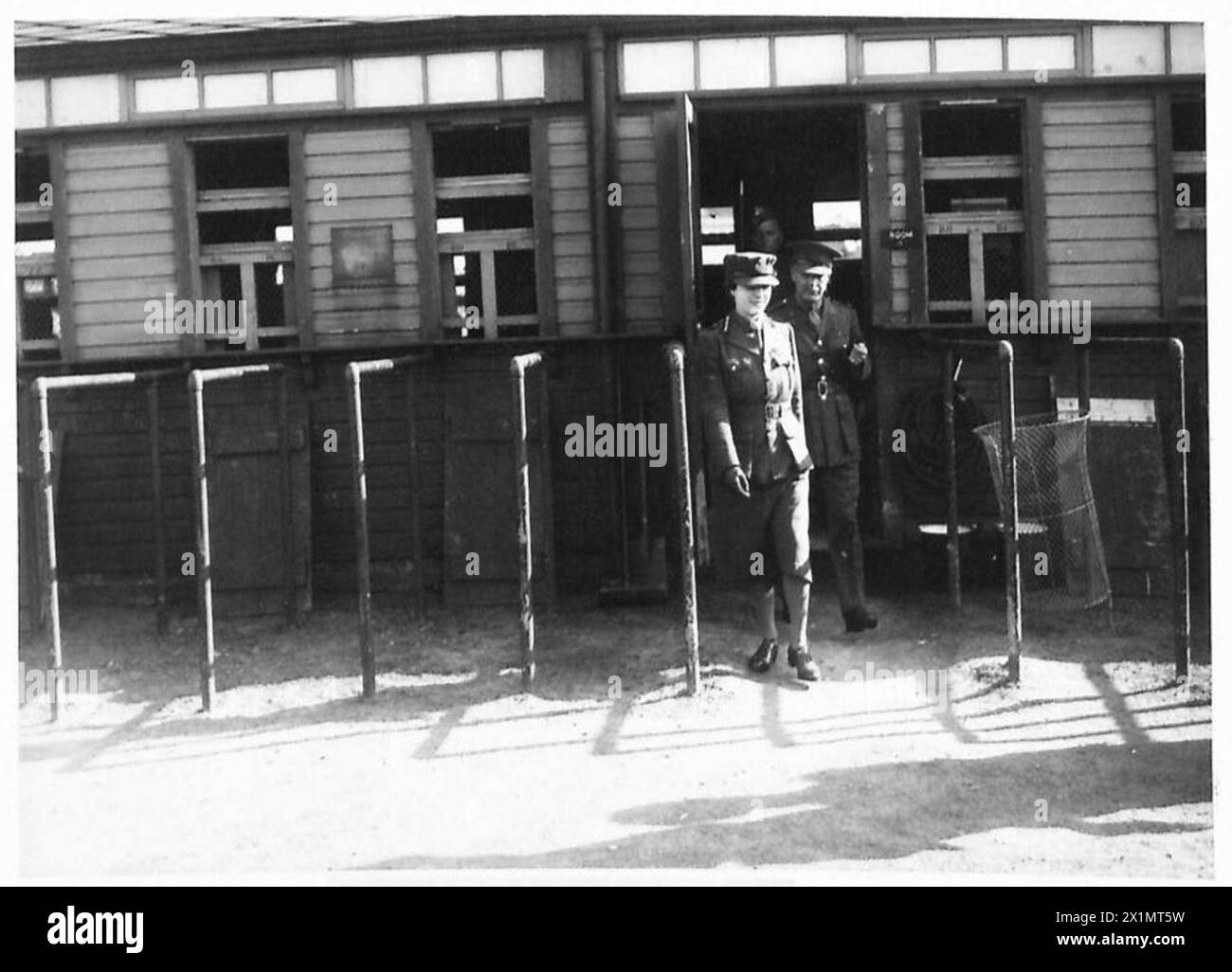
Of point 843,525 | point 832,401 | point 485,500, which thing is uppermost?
point 832,401

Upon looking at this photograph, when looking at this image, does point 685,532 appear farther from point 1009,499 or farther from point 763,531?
point 1009,499

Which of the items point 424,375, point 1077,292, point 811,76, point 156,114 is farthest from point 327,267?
point 1077,292

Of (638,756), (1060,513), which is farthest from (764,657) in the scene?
(1060,513)

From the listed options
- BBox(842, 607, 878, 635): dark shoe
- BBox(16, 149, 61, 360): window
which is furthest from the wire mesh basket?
BBox(16, 149, 61, 360): window

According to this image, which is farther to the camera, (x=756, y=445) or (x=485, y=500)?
(x=485, y=500)

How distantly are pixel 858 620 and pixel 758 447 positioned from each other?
130 cm

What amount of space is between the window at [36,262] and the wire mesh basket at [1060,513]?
5981 mm

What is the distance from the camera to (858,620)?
23.2ft

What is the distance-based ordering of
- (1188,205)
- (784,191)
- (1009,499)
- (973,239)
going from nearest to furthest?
(1009,499), (1188,205), (973,239), (784,191)

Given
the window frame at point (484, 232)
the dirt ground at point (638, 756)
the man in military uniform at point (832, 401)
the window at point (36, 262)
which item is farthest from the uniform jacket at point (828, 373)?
the window at point (36, 262)

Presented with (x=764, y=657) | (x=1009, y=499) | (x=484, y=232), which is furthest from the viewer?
(x=484, y=232)

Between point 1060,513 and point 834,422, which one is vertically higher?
point 834,422

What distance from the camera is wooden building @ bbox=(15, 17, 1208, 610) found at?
793 centimetres
